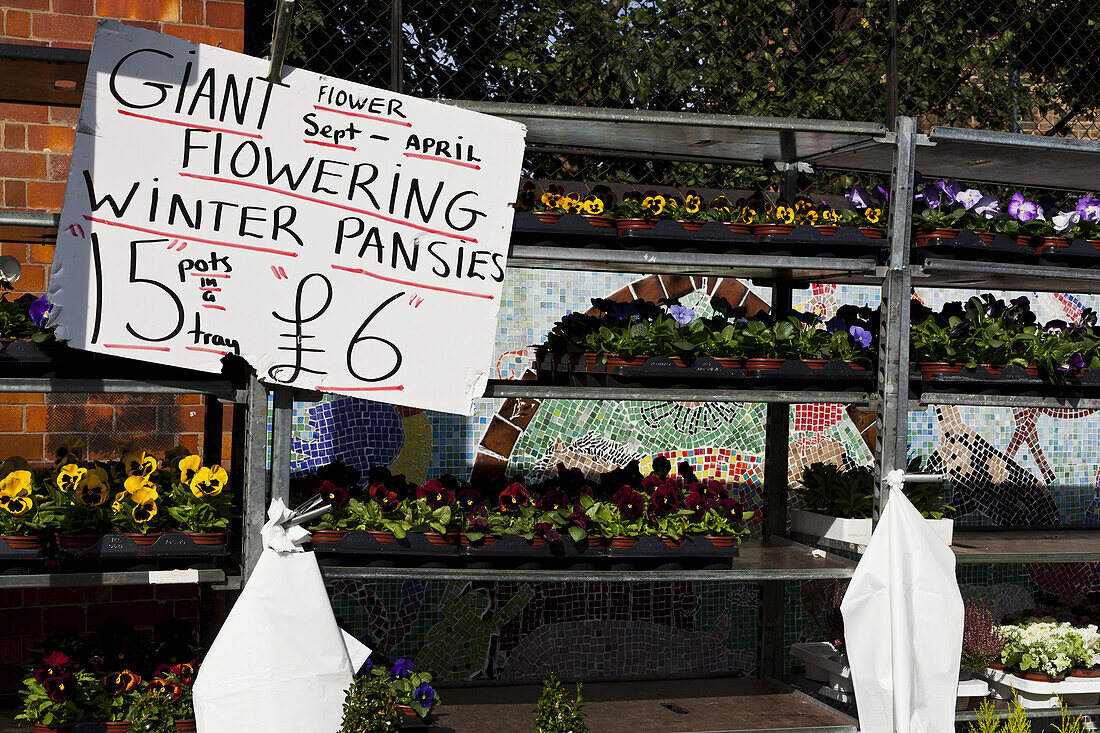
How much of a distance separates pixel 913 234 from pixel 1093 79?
363 centimetres

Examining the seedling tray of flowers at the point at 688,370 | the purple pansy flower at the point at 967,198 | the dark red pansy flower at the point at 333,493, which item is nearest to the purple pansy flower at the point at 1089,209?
→ the purple pansy flower at the point at 967,198

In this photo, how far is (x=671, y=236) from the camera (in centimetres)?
372

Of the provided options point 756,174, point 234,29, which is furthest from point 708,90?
point 234,29

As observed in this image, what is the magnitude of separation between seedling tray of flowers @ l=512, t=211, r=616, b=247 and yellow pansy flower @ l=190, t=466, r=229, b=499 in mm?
1199

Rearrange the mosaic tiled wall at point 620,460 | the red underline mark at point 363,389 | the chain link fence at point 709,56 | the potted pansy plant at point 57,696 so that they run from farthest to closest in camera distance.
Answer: the chain link fence at point 709,56
the mosaic tiled wall at point 620,460
the red underline mark at point 363,389
the potted pansy plant at point 57,696

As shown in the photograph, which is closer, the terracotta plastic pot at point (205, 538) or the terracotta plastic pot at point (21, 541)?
the terracotta plastic pot at point (21, 541)

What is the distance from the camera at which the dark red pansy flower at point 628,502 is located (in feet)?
12.3

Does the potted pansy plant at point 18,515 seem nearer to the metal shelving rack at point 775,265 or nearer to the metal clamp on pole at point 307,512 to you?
the metal shelving rack at point 775,265

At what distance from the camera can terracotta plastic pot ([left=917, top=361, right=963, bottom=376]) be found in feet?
12.9

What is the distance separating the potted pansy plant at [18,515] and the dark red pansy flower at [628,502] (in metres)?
1.79

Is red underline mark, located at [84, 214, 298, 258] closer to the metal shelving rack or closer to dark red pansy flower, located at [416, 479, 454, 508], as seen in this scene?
the metal shelving rack

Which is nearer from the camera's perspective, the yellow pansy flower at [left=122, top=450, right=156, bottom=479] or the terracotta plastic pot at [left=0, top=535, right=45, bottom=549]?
the terracotta plastic pot at [left=0, top=535, right=45, bottom=549]

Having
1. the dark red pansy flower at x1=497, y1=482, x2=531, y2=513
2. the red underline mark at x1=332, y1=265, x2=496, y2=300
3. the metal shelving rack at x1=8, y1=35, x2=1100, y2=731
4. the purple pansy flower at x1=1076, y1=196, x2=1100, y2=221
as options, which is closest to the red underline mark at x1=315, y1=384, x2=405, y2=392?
the metal shelving rack at x1=8, y1=35, x2=1100, y2=731

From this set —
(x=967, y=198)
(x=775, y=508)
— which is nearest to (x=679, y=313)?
(x=775, y=508)
